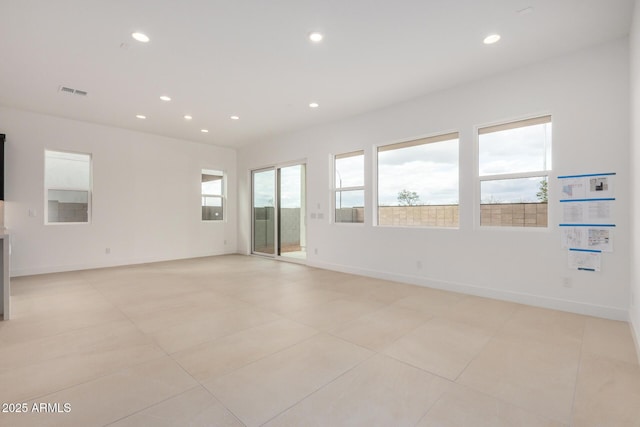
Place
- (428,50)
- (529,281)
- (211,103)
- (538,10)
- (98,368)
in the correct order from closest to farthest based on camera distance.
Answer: (98,368) < (538,10) < (428,50) < (529,281) < (211,103)

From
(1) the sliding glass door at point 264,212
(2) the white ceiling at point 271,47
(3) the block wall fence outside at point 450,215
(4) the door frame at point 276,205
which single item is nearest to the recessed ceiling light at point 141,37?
(2) the white ceiling at point 271,47

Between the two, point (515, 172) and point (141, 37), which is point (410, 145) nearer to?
point (515, 172)

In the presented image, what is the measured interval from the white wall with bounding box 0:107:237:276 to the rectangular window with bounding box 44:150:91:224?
0.18m

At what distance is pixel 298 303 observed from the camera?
3842mm

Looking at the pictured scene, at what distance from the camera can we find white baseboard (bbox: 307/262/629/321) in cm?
326

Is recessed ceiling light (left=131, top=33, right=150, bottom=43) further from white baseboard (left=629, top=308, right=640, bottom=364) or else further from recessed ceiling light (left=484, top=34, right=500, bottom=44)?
white baseboard (left=629, top=308, right=640, bottom=364)

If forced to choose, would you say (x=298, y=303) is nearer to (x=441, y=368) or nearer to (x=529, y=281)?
(x=441, y=368)

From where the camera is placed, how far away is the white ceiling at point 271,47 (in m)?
2.75

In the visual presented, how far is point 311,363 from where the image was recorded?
7.51ft

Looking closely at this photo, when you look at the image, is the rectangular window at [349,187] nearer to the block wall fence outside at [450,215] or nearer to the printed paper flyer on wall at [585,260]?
the block wall fence outside at [450,215]

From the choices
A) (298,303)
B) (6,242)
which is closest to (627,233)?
(298,303)

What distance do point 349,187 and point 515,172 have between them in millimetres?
2776

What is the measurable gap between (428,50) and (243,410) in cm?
382

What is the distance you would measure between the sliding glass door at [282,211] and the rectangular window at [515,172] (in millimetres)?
3807
